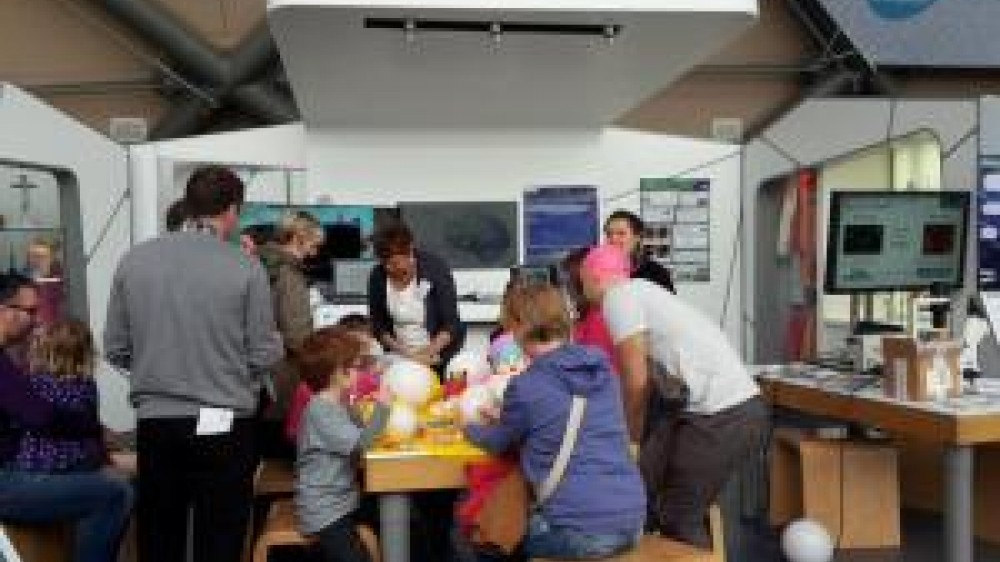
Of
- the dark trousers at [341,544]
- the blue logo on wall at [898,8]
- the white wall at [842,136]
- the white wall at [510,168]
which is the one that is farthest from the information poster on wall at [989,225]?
the dark trousers at [341,544]

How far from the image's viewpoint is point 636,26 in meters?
4.90

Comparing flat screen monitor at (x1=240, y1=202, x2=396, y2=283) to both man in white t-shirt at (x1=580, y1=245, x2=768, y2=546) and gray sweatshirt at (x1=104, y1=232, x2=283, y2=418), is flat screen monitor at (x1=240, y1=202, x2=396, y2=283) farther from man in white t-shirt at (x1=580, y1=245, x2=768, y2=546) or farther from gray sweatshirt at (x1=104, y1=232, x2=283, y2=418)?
man in white t-shirt at (x1=580, y1=245, x2=768, y2=546)

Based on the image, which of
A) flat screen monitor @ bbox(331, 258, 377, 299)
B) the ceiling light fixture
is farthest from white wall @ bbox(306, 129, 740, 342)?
the ceiling light fixture

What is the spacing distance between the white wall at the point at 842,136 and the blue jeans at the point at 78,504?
14.6 ft

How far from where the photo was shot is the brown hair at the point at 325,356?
3533mm

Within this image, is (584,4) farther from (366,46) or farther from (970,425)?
(970,425)

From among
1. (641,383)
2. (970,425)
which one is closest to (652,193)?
(970,425)

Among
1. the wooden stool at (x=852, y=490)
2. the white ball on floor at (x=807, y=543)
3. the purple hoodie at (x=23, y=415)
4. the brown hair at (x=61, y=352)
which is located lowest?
the white ball on floor at (x=807, y=543)

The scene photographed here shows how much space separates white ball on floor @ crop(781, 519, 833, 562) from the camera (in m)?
4.75

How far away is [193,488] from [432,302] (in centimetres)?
158

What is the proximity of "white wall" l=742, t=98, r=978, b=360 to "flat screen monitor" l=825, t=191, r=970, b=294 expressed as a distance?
1193 mm

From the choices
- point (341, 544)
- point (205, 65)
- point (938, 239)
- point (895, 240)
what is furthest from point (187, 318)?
point (205, 65)

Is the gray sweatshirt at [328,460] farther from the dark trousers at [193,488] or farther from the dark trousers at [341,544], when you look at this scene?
the dark trousers at [193,488]

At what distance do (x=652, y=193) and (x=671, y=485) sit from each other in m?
4.18
